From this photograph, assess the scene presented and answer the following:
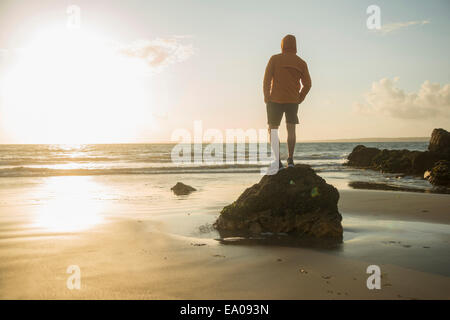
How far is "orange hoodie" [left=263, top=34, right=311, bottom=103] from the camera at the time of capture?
621 cm

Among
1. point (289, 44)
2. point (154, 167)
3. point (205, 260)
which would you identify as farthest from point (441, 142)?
point (205, 260)

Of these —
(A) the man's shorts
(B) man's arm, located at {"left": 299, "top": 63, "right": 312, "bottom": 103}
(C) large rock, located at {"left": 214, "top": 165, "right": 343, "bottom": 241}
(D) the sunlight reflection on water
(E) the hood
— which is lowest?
(D) the sunlight reflection on water

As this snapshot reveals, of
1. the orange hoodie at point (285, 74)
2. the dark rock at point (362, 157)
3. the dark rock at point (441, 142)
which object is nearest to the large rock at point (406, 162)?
the dark rock at point (441, 142)

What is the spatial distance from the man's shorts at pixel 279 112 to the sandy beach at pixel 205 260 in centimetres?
232

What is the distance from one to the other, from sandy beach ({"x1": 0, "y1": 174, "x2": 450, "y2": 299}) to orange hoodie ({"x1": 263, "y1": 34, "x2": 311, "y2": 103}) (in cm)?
271

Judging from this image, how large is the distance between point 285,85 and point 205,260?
351 cm

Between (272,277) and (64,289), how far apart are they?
2.24m

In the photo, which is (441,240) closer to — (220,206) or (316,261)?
(316,261)

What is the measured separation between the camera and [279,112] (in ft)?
20.8

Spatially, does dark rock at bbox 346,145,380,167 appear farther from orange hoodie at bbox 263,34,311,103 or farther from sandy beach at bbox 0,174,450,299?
orange hoodie at bbox 263,34,311,103

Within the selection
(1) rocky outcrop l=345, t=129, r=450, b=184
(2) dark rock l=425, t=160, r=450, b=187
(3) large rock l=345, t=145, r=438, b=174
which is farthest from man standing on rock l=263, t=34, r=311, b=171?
(3) large rock l=345, t=145, r=438, b=174

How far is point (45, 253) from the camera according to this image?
4.79 m

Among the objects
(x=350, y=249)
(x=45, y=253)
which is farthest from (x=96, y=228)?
(x=350, y=249)

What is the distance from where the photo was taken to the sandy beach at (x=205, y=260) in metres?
3.47
